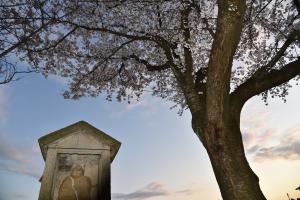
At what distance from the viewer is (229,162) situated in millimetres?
5875

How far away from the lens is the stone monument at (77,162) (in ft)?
20.9

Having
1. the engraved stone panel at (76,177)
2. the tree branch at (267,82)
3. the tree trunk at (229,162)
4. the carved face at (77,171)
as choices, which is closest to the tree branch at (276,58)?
the tree branch at (267,82)

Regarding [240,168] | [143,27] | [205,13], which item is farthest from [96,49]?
[240,168]

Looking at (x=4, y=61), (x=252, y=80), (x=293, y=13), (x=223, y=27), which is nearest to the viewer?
(x=4, y=61)

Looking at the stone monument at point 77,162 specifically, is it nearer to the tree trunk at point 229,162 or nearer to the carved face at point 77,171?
the carved face at point 77,171

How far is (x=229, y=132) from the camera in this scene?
20.8 ft

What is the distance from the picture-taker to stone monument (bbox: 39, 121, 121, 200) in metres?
6.36

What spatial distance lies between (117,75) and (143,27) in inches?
123

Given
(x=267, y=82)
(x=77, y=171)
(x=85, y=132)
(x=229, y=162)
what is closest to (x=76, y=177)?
(x=77, y=171)

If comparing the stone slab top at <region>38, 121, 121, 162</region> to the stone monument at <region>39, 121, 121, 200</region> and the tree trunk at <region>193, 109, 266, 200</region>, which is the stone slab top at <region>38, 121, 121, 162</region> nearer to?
the stone monument at <region>39, 121, 121, 200</region>

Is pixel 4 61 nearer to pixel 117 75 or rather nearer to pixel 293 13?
pixel 117 75

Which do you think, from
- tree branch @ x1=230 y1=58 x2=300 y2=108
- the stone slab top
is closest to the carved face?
the stone slab top

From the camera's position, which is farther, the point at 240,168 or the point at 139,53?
the point at 139,53

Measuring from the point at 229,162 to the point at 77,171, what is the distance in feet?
11.5
